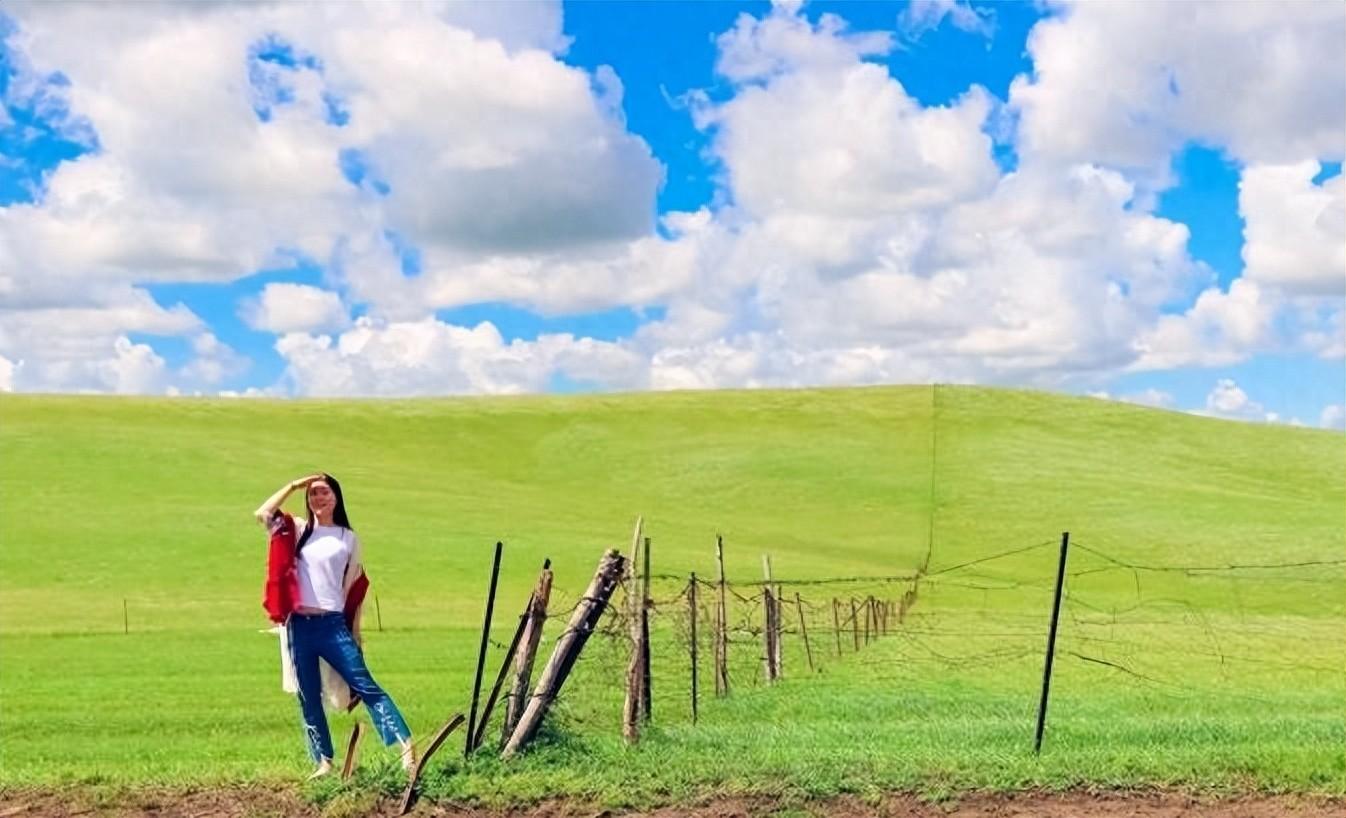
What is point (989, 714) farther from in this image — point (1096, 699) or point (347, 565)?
point (347, 565)

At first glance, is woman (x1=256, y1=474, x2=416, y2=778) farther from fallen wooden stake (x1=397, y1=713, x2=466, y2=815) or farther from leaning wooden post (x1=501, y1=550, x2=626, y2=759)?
leaning wooden post (x1=501, y1=550, x2=626, y2=759)

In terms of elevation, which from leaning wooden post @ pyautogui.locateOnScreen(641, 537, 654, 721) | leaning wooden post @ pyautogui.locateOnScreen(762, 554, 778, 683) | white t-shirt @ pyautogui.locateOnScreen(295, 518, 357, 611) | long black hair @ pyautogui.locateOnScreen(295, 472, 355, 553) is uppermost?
long black hair @ pyautogui.locateOnScreen(295, 472, 355, 553)

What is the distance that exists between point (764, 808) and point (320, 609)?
130 inches

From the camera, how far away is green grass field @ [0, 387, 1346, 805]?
37.1 ft

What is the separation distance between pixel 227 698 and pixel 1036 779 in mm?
14601

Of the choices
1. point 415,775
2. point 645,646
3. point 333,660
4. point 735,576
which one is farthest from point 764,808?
point 735,576

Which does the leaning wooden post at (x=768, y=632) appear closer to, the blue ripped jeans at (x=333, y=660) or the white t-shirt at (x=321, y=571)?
the blue ripped jeans at (x=333, y=660)

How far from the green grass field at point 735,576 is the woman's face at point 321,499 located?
6.14 ft

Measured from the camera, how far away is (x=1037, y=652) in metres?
26.3

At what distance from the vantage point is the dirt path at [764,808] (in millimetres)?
9461

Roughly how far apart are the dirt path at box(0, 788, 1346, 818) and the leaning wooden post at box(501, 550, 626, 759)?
3.16 ft

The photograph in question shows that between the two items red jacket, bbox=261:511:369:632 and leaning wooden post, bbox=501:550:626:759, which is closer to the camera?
red jacket, bbox=261:511:369:632

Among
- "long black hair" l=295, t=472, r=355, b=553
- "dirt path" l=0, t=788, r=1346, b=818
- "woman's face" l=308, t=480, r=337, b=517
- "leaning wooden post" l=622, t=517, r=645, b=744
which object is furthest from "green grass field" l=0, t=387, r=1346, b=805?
"woman's face" l=308, t=480, r=337, b=517

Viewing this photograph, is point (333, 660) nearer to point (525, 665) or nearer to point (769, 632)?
point (525, 665)
